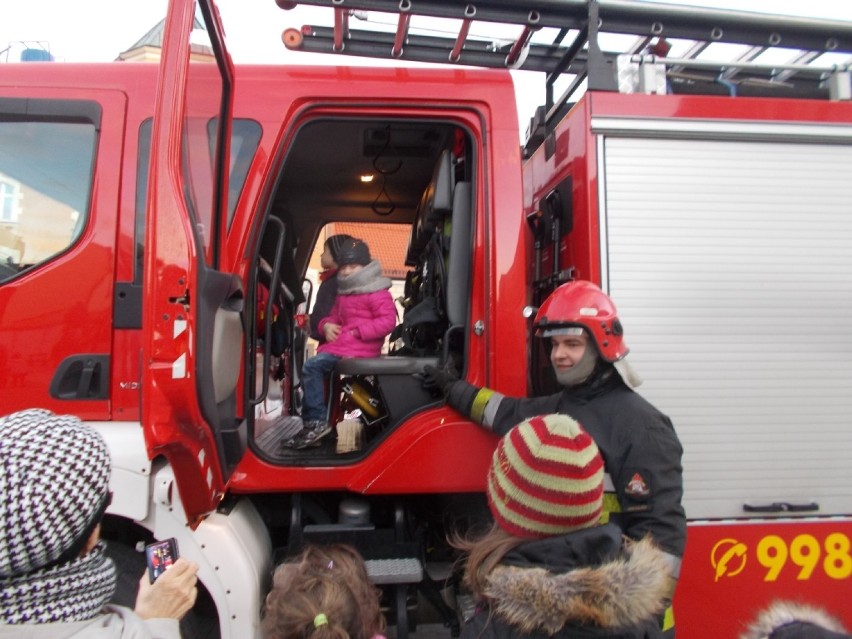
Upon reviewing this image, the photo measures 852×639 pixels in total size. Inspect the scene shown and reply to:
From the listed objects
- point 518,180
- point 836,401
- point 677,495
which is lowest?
point 677,495

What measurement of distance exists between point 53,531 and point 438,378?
157cm

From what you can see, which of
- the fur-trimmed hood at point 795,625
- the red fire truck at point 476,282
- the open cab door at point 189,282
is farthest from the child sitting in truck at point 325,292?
the fur-trimmed hood at point 795,625

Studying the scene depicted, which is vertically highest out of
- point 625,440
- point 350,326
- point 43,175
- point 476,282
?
point 43,175

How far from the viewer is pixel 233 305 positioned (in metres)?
2.11

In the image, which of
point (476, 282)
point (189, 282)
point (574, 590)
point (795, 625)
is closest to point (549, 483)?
point (574, 590)

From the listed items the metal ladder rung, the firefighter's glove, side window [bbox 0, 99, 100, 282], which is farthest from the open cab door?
the firefighter's glove

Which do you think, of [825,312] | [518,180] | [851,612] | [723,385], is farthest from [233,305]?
[851,612]

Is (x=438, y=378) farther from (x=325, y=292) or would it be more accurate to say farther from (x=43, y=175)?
(x=43, y=175)

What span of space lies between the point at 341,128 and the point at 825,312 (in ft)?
7.41

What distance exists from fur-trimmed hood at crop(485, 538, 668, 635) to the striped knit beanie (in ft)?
0.29

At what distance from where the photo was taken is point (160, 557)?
5.34 ft

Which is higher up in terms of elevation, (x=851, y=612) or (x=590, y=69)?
(x=590, y=69)

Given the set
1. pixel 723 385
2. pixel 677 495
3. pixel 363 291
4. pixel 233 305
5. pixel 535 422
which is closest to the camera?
pixel 535 422

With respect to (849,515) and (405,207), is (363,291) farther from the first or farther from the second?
(849,515)
